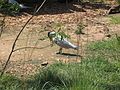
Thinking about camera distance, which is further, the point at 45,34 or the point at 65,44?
the point at 45,34

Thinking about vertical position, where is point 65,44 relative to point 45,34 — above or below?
above

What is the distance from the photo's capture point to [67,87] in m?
5.30

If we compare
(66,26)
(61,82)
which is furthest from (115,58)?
(66,26)

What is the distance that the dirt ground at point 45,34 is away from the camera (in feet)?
24.7

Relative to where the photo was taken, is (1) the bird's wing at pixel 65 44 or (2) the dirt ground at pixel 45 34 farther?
(1) the bird's wing at pixel 65 44

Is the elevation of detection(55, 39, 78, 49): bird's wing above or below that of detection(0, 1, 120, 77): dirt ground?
above

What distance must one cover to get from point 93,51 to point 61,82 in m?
2.75

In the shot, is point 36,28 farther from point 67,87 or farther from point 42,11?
point 67,87

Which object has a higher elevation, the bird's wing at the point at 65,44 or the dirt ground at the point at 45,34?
the bird's wing at the point at 65,44

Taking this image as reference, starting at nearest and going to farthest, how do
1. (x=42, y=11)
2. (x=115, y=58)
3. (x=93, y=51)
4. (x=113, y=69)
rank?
(x=113, y=69) < (x=115, y=58) < (x=93, y=51) < (x=42, y=11)

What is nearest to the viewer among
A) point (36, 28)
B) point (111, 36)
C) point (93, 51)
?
point (93, 51)

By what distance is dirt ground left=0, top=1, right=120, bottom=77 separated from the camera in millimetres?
7516

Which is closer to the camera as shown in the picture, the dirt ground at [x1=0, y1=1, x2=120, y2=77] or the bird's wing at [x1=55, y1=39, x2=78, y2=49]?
the dirt ground at [x1=0, y1=1, x2=120, y2=77]

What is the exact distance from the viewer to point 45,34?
9930 mm
